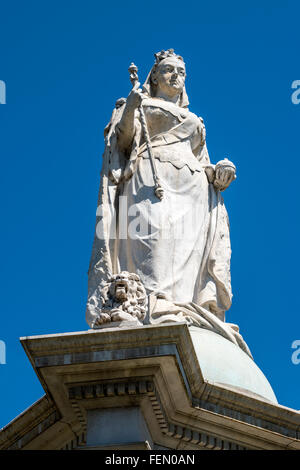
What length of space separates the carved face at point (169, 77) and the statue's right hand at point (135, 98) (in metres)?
1.24

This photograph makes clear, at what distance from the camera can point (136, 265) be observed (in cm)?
1697

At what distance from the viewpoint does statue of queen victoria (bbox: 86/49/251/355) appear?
16.8 meters

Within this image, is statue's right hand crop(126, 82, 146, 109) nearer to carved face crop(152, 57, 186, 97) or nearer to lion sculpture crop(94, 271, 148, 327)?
carved face crop(152, 57, 186, 97)

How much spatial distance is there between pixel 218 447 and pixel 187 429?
469 mm

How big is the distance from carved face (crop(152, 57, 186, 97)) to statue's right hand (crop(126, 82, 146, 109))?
1.24m

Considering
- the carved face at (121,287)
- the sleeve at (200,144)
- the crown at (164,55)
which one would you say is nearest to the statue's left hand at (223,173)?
the sleeve at (200,144)

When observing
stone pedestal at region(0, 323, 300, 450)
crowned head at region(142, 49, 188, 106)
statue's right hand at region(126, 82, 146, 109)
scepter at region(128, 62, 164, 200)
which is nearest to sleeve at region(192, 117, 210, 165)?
crowned head at region(142, 49, 188, 106)

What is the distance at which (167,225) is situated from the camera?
1711 cm

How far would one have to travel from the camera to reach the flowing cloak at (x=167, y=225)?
16766 millimetres

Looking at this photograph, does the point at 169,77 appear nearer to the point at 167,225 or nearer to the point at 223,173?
the point at 223,173

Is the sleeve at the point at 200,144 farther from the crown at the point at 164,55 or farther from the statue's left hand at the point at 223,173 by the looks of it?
the crown at the point at 164,55

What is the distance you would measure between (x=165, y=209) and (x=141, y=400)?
14.3ft

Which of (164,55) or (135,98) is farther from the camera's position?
(164,55)

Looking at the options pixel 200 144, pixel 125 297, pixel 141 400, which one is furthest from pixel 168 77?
pixel 141 400
